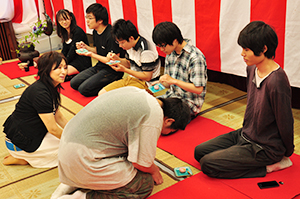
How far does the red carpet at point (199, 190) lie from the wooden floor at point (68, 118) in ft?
0.24

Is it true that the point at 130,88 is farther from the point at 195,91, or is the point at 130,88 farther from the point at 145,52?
the point at 145,52

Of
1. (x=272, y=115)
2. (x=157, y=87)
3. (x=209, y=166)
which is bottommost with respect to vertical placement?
(x=209, y=166)

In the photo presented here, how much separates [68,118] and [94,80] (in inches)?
26.7

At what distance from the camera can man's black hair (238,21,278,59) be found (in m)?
1.73

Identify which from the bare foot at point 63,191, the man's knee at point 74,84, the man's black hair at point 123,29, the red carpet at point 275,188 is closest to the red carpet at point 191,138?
the red carpet at point 275,188

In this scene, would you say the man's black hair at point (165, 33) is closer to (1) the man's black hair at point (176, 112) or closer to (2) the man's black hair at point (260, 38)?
(2) the man's black hair at point (260, 38)

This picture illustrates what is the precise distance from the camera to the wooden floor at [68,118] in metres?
1.98

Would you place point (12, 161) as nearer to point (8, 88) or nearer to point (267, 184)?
point (267, 184)

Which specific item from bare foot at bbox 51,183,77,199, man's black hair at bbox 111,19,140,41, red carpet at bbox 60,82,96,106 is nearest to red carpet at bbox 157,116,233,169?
bare foot at bbox 51,183,77,199

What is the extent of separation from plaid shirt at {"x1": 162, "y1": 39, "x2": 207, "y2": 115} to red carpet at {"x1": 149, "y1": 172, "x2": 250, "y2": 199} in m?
0.85

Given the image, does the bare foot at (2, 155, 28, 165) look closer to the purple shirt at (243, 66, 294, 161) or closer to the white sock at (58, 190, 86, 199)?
the white sock at (58, 190, 86, 199)

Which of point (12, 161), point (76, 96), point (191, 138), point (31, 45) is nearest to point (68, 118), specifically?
point (76, 96)

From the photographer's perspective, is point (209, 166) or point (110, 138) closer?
point (110, 138)

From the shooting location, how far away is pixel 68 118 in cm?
293
